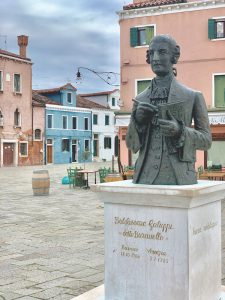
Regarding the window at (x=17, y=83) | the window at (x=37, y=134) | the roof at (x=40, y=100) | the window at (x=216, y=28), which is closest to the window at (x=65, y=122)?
the roof at (x=40, y=100)

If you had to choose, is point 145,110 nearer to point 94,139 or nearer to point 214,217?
point 214,217

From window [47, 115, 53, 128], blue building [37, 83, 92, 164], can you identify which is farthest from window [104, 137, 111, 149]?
window [47, 115, 53, 128]

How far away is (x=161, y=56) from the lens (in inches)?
197

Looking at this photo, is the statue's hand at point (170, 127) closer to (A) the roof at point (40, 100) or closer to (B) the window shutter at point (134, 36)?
(B) the window shutter at point (134, 36)

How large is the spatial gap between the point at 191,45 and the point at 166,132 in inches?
846

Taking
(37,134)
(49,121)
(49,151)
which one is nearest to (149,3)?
(37,134)

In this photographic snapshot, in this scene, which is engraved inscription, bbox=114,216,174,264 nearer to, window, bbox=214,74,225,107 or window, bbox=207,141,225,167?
window, bbox=207,141,225,167

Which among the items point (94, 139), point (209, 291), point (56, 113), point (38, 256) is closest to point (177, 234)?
point (209, 291)

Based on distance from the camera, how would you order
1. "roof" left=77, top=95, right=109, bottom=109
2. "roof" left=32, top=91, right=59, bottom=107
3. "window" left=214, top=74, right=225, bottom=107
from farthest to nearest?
"roof" left=77, top=95, right=109, bottom=109 → "roof" left=32, top=91, right=59, bottom=107 → "window" left=214, top=74, right=225, bottom=107

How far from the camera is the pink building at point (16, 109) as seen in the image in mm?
41406

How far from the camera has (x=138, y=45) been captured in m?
26.3

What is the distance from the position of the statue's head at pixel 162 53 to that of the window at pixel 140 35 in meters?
21.6

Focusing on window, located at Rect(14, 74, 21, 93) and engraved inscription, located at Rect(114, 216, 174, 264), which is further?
window, located at Rect(14, 74, 21, 93)

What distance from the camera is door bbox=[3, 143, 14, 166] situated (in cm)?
4144
